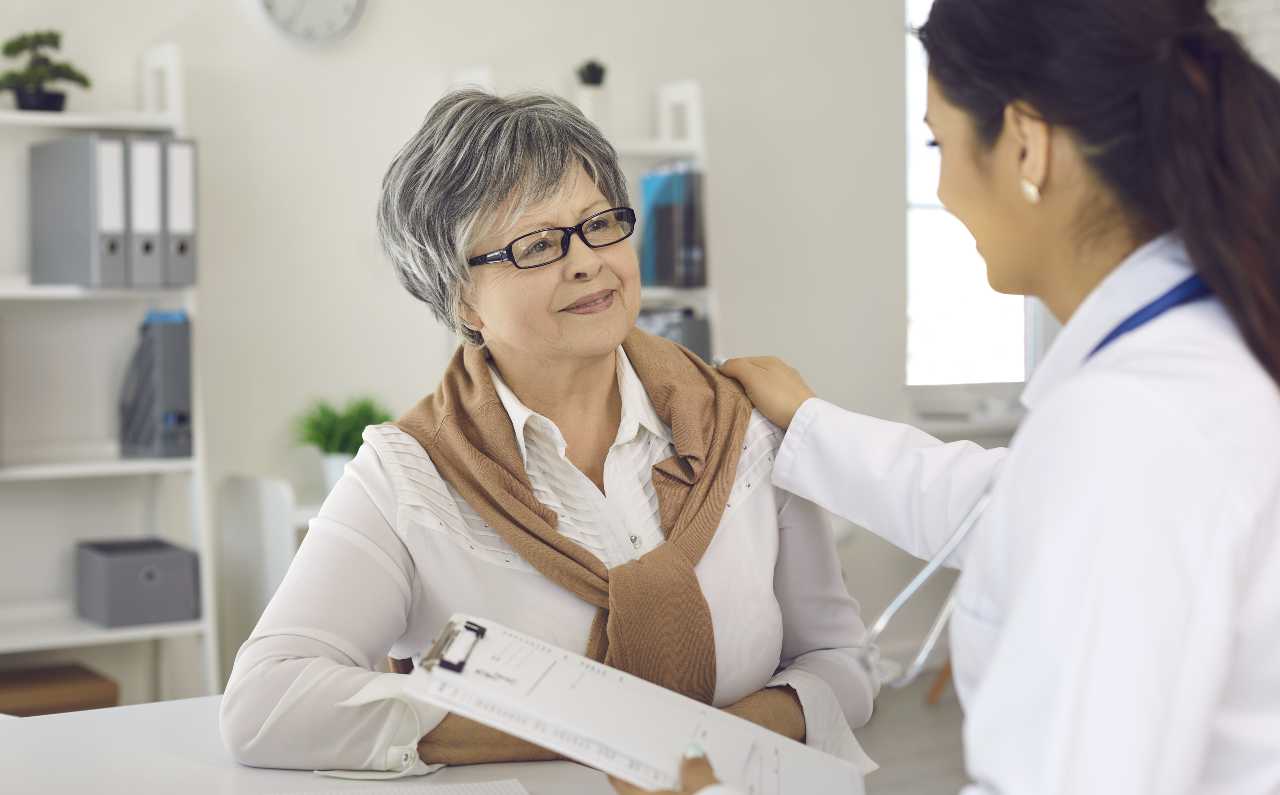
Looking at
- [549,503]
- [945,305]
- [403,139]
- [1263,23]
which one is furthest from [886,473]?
[1263,23]

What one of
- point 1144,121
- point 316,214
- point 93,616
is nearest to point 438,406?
point 1144,121

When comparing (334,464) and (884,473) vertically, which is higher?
(884,473)

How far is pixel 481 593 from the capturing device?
1.57 m

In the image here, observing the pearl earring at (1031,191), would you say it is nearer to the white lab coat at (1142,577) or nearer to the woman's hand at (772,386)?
the white lab coat at (1142,577)

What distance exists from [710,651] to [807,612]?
0.56ft

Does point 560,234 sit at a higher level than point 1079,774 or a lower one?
higher

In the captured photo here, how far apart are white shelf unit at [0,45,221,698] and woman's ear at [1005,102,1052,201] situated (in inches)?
105

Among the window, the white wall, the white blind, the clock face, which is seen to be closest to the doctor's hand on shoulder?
the white wall

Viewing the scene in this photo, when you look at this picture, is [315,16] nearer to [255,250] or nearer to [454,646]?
[255,250]

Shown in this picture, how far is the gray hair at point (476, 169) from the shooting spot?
5.36 feet

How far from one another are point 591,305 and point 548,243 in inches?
3.6

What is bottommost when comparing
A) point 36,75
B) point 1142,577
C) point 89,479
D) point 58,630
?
point 58,630

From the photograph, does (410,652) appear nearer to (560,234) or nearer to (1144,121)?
(560,234)

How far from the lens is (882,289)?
4.90m
